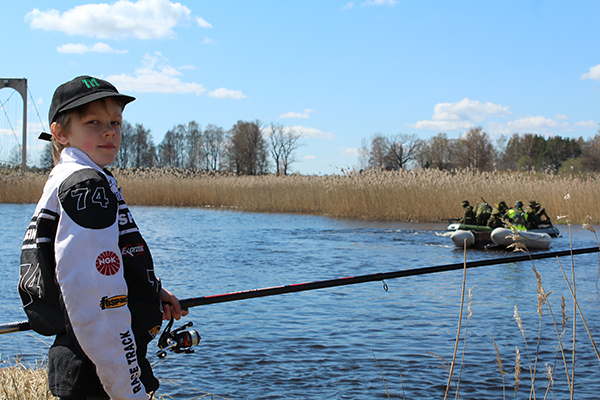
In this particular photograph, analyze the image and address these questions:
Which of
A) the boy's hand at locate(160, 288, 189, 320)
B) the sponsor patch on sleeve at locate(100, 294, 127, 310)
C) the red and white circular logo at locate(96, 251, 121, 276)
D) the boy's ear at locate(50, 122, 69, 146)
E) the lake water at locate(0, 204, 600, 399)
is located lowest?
the lake water at locate(0, 204, 600, 399)

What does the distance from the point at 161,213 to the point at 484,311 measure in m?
20.7

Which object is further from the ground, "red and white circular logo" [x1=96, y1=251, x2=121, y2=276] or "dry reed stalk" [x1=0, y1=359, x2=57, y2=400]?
"red and white circular logo" [x1=96, y1=251, x2=121, y2=276]

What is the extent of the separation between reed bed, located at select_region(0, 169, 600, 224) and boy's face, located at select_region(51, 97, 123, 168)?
53.7ft

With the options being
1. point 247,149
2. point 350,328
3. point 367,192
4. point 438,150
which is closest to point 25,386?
point 350,328

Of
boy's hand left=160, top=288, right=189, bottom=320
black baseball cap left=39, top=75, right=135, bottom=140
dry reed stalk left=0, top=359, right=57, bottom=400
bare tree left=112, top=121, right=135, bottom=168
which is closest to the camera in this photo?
black baseball cap left=39, top=75, right=135, bottom=140

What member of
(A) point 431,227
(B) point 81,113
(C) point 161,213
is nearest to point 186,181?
(C) point 161,213

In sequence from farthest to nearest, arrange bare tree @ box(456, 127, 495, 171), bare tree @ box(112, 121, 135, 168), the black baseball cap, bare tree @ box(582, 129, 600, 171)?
bare tree @ box(112, 121, 135, 168)
bare tree @ box(456, 127, 495, 171)
bare tree @ box(582, 129, 600, 171)
the black baseball cap

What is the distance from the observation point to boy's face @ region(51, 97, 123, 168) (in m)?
1.93

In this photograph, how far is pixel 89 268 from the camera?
1661mm

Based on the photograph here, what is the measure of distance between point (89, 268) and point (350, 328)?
5166mm

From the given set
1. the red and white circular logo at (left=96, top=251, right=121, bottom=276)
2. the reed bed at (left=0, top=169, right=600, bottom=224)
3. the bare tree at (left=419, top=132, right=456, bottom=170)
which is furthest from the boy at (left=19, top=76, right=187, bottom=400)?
the bare tree at (left=419, top=132, right=456, bottom=170)

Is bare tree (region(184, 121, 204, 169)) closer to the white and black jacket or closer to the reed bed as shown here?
the reed bed

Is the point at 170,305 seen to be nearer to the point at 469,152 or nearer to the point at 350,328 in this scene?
the point at 350,328

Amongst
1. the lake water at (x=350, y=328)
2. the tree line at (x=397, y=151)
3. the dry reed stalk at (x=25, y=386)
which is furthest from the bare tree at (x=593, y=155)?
the dry reed stalk at (x=25, y=386)
